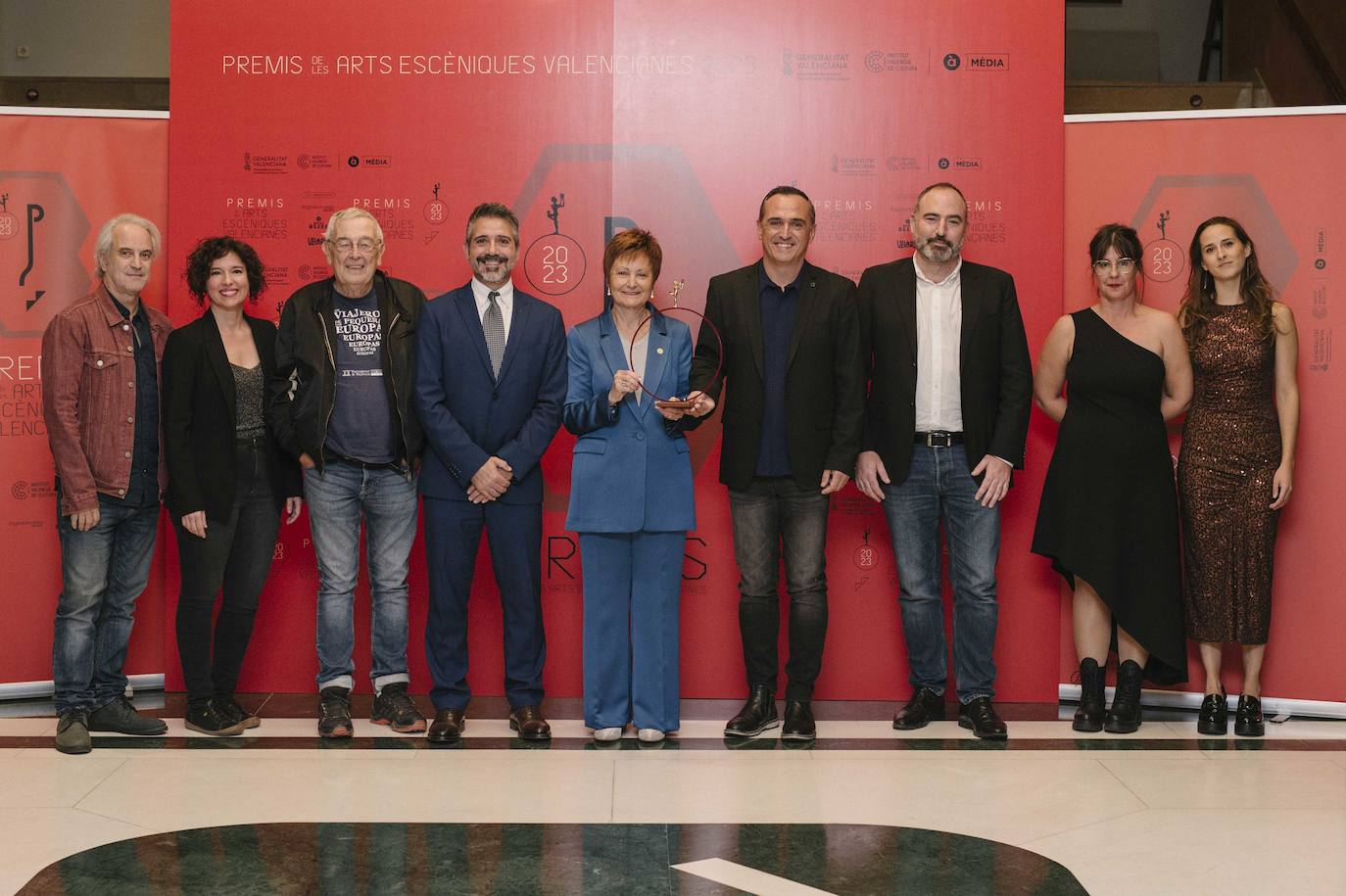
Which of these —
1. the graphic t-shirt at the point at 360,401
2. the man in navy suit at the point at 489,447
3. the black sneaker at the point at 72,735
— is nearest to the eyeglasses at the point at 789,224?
the man in navy suit at the point at 489,447

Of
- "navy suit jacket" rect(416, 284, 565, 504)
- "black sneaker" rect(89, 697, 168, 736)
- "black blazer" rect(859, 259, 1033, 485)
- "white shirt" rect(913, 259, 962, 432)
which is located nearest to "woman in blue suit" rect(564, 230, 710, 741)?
"navy suit jacket" rect(416, 284, 565, 504)

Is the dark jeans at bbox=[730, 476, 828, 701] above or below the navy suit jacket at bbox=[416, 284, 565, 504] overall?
below

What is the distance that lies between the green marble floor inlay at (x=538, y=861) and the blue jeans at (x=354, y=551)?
102 centimetres

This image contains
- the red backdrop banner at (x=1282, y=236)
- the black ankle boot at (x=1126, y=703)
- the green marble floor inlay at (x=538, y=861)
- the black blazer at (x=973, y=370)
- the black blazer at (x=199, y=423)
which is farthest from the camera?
the red backdrop banner at (x=1282, y=236)

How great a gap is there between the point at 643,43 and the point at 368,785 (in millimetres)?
2742

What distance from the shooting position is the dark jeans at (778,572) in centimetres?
Answer: 410

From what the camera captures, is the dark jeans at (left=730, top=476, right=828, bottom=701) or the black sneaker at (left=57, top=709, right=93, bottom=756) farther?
the dark jeans at (left=730, top=476, right=828, bottom=701)

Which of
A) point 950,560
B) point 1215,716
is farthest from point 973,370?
point 1215,716

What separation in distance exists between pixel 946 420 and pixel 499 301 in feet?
4.98

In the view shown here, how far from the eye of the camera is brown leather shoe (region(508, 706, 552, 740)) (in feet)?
13.3

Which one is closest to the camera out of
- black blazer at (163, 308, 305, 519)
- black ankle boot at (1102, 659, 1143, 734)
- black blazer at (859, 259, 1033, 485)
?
black blazer at (163, 308, 305, 519)

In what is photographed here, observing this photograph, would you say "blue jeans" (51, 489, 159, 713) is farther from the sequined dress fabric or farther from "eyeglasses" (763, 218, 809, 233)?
the sequined dress fabric

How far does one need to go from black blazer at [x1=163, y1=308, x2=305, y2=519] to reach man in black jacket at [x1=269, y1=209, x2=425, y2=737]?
0.16 meters

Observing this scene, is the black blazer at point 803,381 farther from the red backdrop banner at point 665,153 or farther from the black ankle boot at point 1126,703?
the black ankle boot at point 1126,703
